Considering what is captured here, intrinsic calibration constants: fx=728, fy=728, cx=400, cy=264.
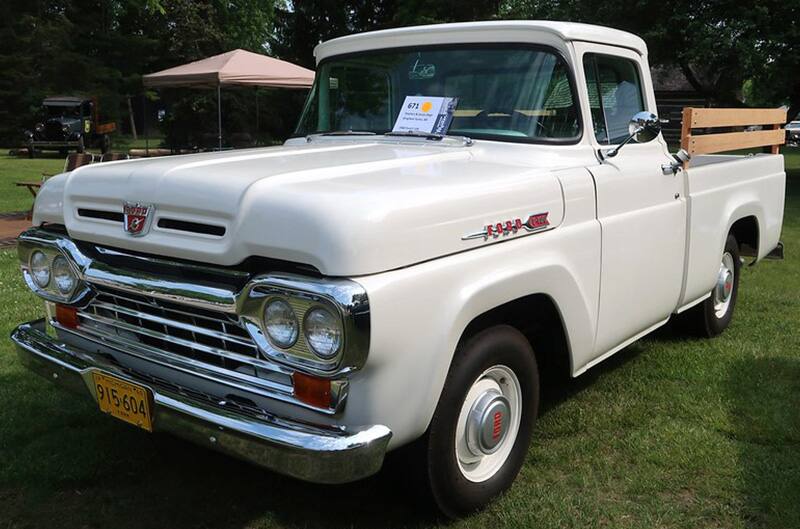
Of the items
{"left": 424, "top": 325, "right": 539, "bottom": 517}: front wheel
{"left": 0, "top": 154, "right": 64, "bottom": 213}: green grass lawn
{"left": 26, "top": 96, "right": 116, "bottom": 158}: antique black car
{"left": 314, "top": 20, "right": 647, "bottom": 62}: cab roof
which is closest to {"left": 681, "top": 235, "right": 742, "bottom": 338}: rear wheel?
{"left": 314, "top": 20, "right": 647, "bottom": 62}: cab roof

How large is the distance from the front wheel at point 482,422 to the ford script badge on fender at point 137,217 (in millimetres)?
1210

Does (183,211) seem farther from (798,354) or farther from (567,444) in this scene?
(798,354)

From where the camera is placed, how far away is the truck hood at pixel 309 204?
223 cm

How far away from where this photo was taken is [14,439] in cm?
355

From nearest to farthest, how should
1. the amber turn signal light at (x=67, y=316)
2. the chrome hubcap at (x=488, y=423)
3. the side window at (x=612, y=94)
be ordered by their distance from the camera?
1. the chrome hubcap at (x=488, y=423)
2. the amber turn signal light at (x=67, y=316)
3. the side window at (x=612, y=94)

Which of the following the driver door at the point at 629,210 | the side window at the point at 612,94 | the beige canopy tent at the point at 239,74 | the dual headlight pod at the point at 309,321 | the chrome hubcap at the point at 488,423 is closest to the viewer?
the dual headlight pod at the point at 309,321

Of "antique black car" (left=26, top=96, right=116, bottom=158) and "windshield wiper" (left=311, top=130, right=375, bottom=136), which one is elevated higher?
"windshield wiper" (left=311, top=130, right=375, bottom=136)

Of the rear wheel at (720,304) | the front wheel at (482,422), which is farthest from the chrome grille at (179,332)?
the rear wheel at (720,304)

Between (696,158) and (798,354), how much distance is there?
5.48ft

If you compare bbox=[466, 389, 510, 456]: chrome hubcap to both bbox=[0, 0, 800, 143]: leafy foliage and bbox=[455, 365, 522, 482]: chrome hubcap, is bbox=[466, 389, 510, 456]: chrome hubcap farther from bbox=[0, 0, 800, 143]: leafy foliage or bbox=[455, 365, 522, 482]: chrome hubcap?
bbox=[0, 0, 800, 143]: leafy foliage

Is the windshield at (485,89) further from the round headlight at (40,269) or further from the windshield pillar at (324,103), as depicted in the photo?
the round headlight at (40,269)

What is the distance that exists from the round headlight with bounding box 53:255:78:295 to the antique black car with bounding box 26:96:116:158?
22820 millimetres

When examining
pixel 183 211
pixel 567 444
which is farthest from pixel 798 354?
pixel 183 211

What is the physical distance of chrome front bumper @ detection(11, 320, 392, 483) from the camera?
2.22 m
